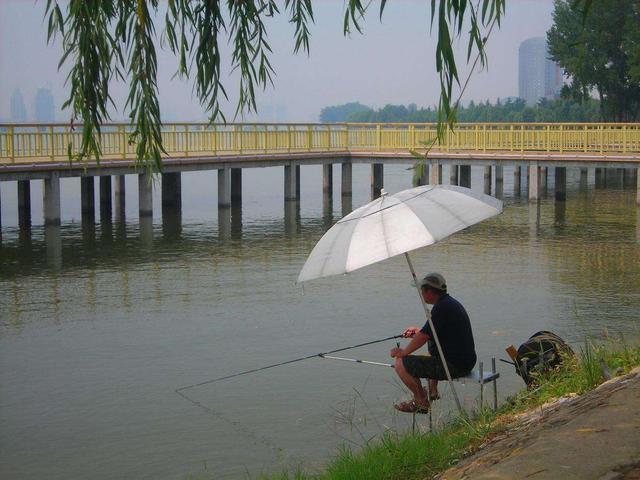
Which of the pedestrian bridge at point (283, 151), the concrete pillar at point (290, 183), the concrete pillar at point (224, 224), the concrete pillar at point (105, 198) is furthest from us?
the concrete pillar at point (290, 183)

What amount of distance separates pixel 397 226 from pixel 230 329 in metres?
6.21

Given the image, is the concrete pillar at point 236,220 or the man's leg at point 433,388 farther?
the concrete pillar at point 236,220

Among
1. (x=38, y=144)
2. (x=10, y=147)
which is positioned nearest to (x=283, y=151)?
(x=38, y=144)

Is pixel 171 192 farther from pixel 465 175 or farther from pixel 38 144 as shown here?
pixel 465 175

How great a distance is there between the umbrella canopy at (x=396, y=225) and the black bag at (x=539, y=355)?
4.66 ft

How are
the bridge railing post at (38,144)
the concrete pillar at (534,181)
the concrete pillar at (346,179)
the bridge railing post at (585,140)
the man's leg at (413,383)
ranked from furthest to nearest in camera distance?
1. the concrete pillar at (346,179)
2. the concrete pillar at (534,181)
3. the bridge railing post at (585,140)
4. the bridge railing post at (38,144)
5. the man's leg at (413,383)

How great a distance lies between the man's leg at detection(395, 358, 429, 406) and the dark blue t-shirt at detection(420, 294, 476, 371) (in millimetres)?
346

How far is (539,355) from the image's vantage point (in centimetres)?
848

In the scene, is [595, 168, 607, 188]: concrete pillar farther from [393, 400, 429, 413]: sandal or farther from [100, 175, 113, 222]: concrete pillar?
[393, 400, 429, 413]: sandal

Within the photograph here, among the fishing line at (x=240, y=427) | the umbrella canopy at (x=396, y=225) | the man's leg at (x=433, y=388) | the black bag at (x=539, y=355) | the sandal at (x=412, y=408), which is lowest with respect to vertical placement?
the fishing line at (x=240, y=427)

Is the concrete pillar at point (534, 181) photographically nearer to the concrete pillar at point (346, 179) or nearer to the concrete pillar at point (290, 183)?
the concrete pillar at point (346, 179)

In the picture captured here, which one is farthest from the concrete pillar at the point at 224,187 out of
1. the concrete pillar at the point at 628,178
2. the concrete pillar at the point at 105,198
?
the concrete pillar at the point at 628,178

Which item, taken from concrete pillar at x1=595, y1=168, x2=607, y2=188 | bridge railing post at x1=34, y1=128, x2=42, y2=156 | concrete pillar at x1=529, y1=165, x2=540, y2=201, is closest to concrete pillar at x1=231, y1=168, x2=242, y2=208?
concrete pillar at x1=529, y1=165, x2=540, y2=201

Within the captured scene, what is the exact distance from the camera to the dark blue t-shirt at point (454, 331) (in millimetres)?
7719
